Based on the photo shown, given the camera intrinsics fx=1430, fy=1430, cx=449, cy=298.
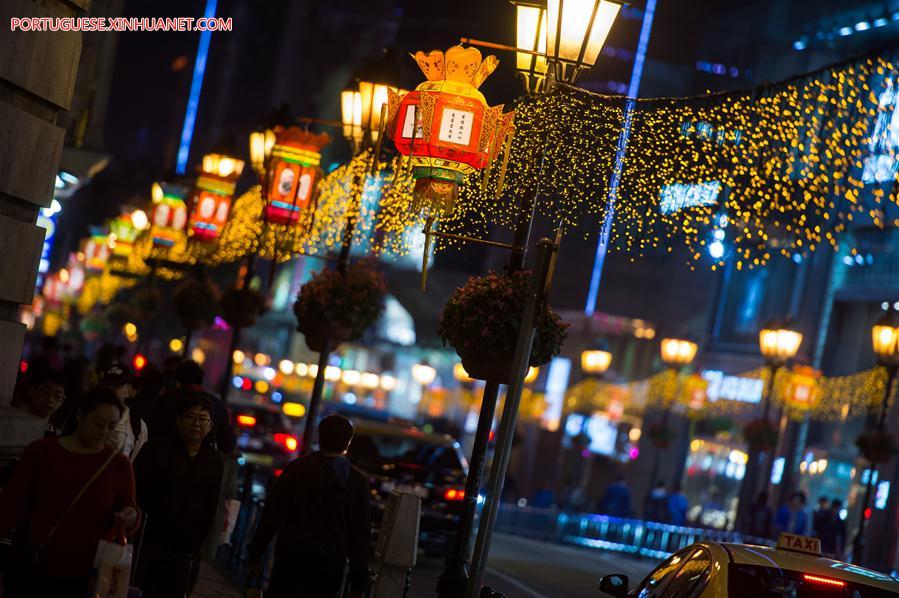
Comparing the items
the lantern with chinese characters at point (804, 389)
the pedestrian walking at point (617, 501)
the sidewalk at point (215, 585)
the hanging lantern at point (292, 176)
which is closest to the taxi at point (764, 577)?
the sidewalk at point (215, 585)

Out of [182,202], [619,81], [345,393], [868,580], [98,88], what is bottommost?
[345,393]

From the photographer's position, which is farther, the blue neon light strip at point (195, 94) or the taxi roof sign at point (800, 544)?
the blue neon light strip at point (195, 94)

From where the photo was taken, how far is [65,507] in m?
6.67

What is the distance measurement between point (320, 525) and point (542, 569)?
15.5 m

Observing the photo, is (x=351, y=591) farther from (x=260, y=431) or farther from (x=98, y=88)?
(x=98, y=88)

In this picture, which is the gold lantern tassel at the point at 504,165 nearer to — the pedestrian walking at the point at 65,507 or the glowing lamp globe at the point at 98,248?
the pedestrian walking at the point at 65,507

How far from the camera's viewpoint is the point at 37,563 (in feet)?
21.7

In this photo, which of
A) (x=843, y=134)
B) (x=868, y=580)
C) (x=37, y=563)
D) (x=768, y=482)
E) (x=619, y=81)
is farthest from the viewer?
(x=619, y=81)

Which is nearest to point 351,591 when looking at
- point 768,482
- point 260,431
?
point 260,431

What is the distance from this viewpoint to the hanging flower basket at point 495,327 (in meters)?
11.7

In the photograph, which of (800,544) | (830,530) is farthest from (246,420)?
(800,544)

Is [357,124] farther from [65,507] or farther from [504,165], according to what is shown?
[65,507]

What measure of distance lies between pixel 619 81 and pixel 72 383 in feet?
115

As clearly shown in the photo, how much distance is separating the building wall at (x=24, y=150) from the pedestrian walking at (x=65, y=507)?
2043 mm
